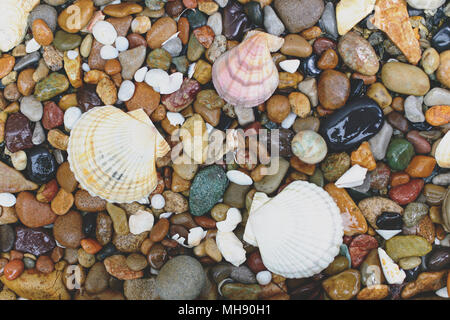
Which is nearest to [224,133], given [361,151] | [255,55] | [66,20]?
[255,55]

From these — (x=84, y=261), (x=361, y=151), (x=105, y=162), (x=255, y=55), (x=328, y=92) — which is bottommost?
(x=84, y=261)

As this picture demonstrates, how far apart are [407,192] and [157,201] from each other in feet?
4.18

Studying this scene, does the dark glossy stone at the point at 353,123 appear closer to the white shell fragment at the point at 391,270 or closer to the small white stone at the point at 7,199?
the white shell fragment at the point at 391,270

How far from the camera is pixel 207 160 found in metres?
1.89

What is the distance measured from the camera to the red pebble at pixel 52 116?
1883 mm

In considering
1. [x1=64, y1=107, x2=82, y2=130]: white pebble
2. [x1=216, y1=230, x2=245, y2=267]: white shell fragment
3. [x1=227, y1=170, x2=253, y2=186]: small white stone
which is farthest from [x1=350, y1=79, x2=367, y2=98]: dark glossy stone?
[x1=64, y1=107, x2=82, y2=130]: white pebble

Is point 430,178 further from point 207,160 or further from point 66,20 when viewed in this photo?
point 66,20

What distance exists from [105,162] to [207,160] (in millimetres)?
505

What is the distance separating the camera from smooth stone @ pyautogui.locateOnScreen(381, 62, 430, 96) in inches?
71.8

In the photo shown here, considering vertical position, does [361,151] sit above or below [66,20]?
below

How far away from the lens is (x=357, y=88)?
183 centimetres

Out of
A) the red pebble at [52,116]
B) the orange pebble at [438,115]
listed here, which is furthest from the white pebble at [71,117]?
the orange pebble at [438,115]

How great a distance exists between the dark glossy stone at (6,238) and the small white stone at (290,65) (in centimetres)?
165

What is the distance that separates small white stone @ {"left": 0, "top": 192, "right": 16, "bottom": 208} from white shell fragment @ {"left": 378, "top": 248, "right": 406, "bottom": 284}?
1.90 metres
